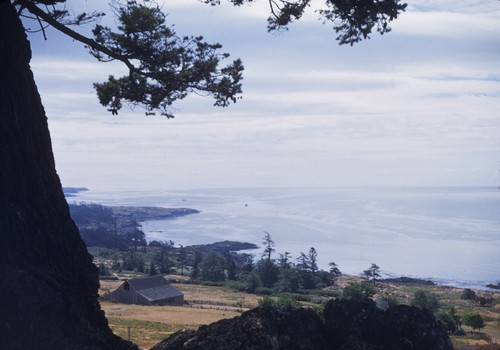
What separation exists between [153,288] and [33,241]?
1047 inches

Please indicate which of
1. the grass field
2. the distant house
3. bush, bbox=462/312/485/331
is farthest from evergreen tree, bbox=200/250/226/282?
bush, bbox=462/312/485/331

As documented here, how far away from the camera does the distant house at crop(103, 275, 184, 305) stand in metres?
31.1

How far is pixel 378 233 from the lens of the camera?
77062mm

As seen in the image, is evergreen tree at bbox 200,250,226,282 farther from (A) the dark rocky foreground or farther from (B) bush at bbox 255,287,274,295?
(A) the dark rocky foreground

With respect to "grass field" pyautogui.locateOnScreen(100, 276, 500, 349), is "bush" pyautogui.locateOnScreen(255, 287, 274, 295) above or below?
below

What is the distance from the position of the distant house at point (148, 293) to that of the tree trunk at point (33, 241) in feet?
80.8

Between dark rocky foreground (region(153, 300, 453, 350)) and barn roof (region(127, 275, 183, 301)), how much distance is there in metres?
25.6

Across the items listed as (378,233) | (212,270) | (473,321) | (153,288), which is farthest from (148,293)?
(378,233)

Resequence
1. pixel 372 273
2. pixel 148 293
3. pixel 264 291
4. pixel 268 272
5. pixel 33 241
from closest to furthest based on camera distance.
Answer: pixel 33 241 → pixel 148 293 → pixel 264 291 → pixel 268 272 → pixel 372 273

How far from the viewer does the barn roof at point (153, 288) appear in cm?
3130

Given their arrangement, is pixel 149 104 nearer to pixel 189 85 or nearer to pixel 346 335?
pixel 189 85

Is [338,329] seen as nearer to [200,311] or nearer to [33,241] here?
[33,241]

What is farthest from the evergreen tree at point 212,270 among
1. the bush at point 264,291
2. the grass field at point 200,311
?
the bush at point 264,291

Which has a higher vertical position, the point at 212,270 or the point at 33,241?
the point at 33,241
